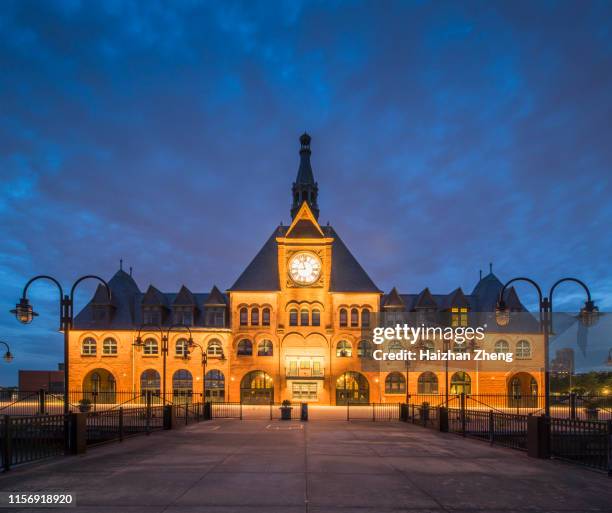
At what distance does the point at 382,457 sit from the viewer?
14.7 metres

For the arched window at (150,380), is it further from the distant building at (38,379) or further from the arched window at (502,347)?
the arched window at (502,347)

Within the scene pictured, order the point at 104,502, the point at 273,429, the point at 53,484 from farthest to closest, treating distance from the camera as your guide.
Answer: the point at 273,429 → the point at 53,484 → the point at 104,502

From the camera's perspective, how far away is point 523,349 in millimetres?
48844

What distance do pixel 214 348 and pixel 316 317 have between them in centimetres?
1127

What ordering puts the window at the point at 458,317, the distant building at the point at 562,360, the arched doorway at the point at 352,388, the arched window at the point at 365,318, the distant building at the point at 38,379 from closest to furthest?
the arched doorway at the point at 352,388
the arched window at the point at 365,318
the window at the point at 458,317
the distant building at the point at 38,379
the distant building at the point at 562,360

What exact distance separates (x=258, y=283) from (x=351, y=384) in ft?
46.9

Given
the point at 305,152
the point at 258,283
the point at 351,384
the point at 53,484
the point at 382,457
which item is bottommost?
the point at 351,384

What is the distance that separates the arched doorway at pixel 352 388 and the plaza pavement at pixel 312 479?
30646 millimetres

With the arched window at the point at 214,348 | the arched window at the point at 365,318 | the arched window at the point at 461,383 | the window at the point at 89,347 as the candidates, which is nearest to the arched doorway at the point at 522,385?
the arched window at the point at 461,383

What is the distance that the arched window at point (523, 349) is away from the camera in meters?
48.7

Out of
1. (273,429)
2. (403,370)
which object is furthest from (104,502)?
(403,370)

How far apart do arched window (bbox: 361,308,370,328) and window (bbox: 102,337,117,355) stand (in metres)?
26.2

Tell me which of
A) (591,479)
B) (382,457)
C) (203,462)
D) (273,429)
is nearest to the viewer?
(591,479)

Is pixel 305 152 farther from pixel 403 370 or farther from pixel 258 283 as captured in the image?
pixel 403 370
